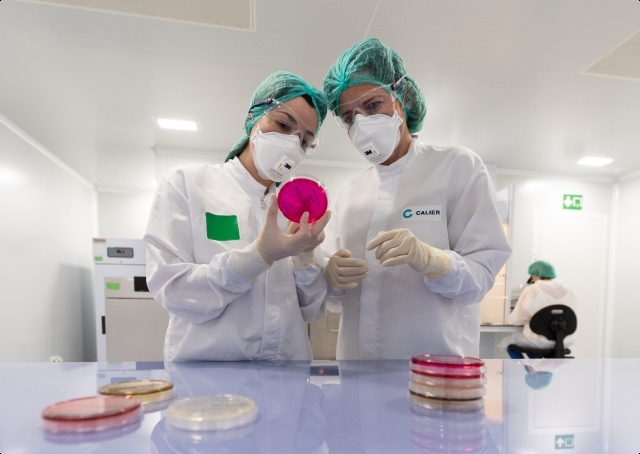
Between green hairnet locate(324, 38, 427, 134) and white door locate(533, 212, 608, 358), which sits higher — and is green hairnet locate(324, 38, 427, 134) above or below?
above

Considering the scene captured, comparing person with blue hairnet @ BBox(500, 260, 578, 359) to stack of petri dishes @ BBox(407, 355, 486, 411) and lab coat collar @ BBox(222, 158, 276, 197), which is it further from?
stack of petri dishes @ BBox(407, 355, 486, 411)

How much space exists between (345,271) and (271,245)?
0.25m

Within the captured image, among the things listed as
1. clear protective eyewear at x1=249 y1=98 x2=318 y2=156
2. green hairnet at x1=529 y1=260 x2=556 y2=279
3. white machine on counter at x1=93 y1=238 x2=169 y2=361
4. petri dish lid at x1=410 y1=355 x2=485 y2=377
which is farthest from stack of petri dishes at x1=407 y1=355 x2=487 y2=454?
green hairnet at x1=529 y1=260 x2=556 y2=279

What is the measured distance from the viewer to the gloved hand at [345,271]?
3.49 ft

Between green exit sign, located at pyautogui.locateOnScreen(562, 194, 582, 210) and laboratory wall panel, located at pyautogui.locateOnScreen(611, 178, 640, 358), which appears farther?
green exit sign, located at pyautogui.locateOnScreen(562, 194, 582, 210)

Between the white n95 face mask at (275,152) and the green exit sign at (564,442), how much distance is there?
89cm

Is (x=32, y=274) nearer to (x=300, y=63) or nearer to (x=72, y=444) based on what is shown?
(x=300, y=63)

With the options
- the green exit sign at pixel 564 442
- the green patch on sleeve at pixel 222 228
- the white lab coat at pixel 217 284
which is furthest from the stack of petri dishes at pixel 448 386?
the green patch on sleeve at pixel 222 228

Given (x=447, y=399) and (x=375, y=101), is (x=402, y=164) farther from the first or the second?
(x=447, y=399)

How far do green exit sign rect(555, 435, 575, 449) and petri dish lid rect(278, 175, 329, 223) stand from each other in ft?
1.90

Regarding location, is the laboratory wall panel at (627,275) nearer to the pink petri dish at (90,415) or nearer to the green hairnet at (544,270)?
the green hairnet at (544,270)

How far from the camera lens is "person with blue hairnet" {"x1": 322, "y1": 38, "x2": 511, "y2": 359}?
107 cm

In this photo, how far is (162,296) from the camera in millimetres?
975

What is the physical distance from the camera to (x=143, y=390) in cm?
60
